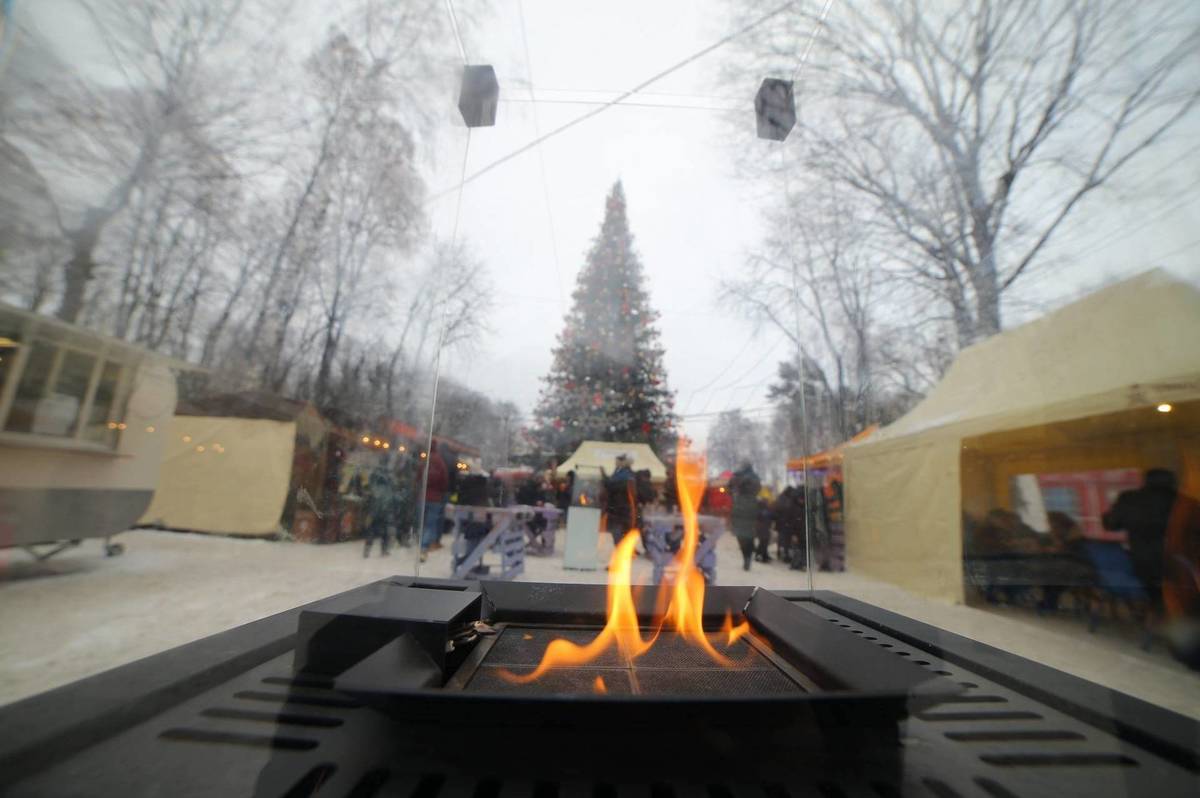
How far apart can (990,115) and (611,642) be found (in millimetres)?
1511

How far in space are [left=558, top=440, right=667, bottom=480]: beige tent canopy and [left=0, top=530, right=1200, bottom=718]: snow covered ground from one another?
67.7 inches

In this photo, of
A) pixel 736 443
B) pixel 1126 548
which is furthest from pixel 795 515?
pixel 1126 548

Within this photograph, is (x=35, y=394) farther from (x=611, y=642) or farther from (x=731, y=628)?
(x=731, y=628)

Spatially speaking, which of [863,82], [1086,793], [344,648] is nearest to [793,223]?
[863,82]

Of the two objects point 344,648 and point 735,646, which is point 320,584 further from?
point 735,646

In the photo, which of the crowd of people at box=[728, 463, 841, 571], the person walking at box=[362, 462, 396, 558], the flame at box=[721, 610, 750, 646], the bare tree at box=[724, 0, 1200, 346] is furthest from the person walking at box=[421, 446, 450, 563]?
the bare tree at box=[724, 0, 1200, 346]

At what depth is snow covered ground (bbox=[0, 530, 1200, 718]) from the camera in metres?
0.54

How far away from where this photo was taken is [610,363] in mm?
2428

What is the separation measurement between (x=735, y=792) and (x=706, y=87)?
6.17 feet

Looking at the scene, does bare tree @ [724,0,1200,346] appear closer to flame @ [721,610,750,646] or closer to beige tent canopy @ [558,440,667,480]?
flame @ [721,610,750,646]

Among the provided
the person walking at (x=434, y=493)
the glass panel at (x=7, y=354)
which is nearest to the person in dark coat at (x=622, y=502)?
the person walking at (x=434, y=493)

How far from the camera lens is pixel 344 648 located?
0.45 meters

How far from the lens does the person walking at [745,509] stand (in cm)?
191

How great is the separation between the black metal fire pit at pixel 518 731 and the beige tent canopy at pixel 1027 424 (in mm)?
658
